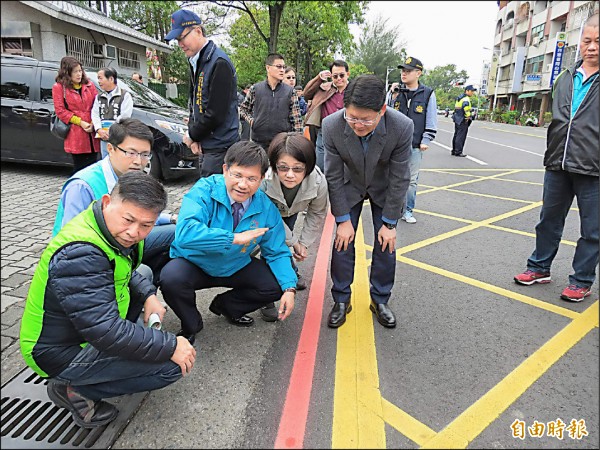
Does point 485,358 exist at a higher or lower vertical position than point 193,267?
lower

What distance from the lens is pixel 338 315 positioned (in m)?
2.94

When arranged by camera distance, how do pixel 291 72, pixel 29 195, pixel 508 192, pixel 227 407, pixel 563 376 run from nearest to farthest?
pixel 227 407 → pixel 563 376 → pixel 29 195 → pixel 291 72 → pixel 508 192

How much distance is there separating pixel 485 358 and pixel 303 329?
1146 mm

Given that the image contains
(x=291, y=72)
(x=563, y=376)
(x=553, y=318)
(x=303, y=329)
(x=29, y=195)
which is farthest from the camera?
(x=291, y=72)

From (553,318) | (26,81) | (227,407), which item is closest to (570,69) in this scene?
(553,318)

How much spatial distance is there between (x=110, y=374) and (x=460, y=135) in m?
11.5

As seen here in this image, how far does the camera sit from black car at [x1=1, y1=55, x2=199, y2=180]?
6.24m

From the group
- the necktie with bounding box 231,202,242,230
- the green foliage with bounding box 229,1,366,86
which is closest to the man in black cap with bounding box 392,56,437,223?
the necktie with bounding box 231,202,242,230

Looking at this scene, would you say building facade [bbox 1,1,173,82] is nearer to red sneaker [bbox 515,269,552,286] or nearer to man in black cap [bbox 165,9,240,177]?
man in black cap [bbox 165,9,240,177]

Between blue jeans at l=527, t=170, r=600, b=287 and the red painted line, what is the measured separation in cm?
184

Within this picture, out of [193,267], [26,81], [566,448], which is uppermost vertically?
[26,81]

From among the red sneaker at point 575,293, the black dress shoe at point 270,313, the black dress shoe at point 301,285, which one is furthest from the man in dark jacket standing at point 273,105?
the red sneaker at point 575,293

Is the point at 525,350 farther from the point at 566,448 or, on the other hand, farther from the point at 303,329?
the point at 303,329

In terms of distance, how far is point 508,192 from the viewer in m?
7.34
